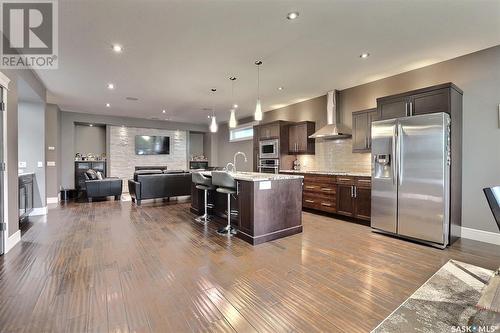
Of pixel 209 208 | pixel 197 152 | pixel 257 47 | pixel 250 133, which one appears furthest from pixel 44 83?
pixel 197 152

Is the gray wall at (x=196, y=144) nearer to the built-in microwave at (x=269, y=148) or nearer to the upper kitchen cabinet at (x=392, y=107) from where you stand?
the built-in microwave at (x=269, y=148)

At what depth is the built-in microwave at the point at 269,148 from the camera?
21.7 feet

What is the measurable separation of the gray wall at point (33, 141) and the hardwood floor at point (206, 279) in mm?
1764

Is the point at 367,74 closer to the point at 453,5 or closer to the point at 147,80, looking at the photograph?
the point at 453,5

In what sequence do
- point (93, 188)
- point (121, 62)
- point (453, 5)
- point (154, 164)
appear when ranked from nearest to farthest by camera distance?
point (453, 5), point (121, 62), point (93, 188), point (154, 164)

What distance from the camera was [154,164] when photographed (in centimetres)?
990

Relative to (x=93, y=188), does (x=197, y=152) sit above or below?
above

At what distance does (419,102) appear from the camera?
3693mm

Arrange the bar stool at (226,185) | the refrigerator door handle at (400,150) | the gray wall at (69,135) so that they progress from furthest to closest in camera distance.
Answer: the gray wall at (69,135) → the bar stool at (226,185) → the refrigerator door handle at (400,150)

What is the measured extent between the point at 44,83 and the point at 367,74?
6.80m

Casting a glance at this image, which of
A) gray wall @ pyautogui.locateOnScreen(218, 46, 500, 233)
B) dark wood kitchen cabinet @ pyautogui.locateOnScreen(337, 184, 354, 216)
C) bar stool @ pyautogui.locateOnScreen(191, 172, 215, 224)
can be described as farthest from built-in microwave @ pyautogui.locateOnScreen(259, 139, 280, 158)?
gray wall @ pyautogui.locateOnScreen(218, 46, 500, 233)

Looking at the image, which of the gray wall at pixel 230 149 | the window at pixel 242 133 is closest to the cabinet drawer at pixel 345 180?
the gray wall at pixel 230 149

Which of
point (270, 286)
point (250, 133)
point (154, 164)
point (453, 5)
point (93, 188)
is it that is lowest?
point (270, 286)

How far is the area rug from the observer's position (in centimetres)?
169
